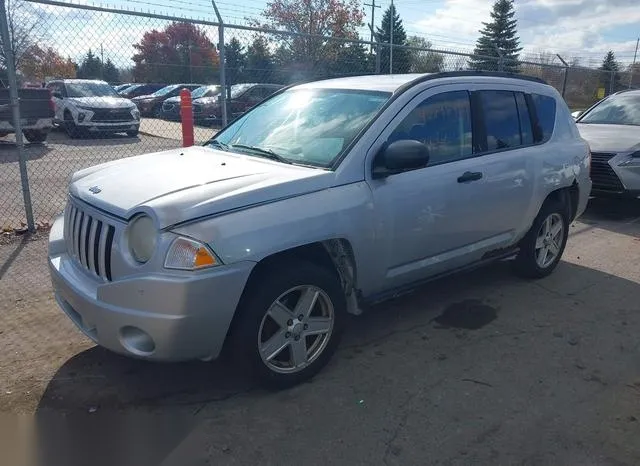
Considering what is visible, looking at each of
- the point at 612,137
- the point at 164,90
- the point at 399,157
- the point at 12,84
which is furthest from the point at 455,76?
the point at 164,90

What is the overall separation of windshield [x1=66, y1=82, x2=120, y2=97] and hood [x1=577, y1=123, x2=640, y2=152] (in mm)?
12502

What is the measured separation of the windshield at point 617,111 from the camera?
9055mm

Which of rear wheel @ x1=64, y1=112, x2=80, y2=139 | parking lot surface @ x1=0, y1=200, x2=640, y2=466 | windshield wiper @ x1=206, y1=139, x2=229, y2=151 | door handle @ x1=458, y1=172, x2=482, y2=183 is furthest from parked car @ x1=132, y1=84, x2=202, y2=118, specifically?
door handle @ x1=458, y1=172, x2=482, y2=183

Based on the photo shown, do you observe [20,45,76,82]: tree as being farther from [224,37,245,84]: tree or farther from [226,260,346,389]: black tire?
[226,260,346,389]: black tire

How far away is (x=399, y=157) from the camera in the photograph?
11.6 feet

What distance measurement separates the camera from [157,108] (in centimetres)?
2359

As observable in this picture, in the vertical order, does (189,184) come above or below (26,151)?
above

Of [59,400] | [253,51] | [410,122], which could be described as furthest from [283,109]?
[253,51]

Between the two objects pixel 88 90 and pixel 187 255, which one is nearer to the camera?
pixel 187 255

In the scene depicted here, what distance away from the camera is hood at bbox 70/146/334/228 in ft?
9.73

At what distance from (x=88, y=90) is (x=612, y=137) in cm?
1329

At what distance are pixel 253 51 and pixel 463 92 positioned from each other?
29.7 feet

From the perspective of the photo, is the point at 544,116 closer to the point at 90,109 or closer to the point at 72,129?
the point at 72,129

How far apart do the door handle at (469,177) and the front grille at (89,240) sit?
243 cm
